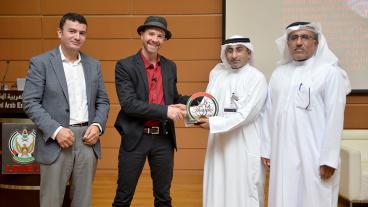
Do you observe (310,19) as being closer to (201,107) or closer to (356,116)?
(356,116)

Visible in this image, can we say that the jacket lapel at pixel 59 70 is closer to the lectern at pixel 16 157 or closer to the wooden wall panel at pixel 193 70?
the lectern at pixel 16 157

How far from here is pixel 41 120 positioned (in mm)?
2172

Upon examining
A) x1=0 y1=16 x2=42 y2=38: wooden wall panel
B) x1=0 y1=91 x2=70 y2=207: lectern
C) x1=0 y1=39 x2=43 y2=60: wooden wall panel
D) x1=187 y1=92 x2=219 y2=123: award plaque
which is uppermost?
x1=0 y1=16 x2=42 y2=38: wooden wall panel

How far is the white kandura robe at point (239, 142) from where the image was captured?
2.55 metres

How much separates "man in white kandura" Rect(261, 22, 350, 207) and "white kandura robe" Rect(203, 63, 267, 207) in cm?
10

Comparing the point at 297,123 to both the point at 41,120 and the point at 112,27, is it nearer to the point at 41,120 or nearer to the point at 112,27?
the point at 41,120

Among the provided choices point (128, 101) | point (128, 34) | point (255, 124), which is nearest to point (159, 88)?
point (128, 101)

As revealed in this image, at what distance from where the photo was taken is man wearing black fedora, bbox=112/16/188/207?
2.51 m

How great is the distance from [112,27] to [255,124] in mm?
2612

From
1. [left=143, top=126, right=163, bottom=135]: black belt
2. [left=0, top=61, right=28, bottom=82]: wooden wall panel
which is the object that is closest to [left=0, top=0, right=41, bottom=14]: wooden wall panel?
[left=0, top=61, right=28, bottom=82]: wooden wall panel

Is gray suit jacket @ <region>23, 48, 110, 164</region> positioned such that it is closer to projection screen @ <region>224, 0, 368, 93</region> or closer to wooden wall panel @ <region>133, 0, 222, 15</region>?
wooden wall panel @ <region>133, 0, 222, 15</region>

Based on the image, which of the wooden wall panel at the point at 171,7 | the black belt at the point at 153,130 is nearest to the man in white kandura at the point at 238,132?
the black belt at the point at 153,130

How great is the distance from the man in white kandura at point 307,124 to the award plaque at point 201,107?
16.2 inches

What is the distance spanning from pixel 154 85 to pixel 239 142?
2.25 feet
